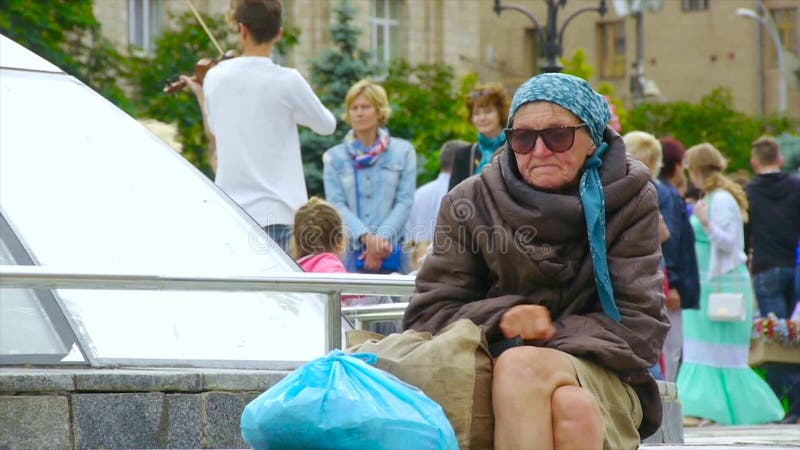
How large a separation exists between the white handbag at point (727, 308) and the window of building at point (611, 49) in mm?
55868

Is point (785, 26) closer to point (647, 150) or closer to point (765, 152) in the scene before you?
point (765, 152)

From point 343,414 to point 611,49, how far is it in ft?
217

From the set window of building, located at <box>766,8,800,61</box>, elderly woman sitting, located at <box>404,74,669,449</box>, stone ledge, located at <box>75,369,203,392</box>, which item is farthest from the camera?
window of building, located at <box>766,8,800,61</box>

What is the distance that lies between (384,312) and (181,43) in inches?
1115

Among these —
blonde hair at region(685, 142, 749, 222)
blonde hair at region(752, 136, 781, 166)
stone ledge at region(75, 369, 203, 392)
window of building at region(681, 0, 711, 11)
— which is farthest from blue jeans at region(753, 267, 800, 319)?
window of building at region(681, 0, 711, 11)

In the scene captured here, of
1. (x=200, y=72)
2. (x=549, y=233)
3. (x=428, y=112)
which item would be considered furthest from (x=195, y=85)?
(x=428, y=112)

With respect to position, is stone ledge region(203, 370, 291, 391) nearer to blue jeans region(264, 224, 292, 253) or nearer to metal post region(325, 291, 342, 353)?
metal post region(325, 291, 342, 353)

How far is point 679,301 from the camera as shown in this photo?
12609 millimetres

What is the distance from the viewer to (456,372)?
559cm

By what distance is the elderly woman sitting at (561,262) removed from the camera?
5773mm

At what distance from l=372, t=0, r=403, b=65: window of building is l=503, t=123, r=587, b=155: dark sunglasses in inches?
1820

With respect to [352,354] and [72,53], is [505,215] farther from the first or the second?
[72,53]

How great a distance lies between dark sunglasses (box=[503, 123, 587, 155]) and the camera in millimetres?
5961

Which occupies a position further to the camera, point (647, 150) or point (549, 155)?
point (647, 150)
